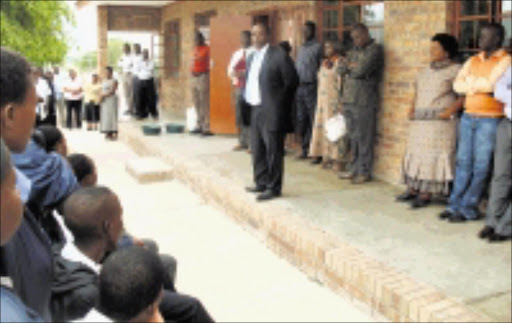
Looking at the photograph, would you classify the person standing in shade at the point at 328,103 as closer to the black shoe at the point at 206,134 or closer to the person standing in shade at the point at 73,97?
the black shoe at the point at 206,134

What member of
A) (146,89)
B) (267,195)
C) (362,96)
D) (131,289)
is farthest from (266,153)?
(146,89)

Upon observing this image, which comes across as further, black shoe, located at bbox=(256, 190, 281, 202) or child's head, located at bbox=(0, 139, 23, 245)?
black shoe, located at bbox=(256, 190, 281, 202)

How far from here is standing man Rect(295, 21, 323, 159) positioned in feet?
23.3

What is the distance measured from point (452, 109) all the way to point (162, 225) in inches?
116

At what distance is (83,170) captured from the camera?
11.3 ft

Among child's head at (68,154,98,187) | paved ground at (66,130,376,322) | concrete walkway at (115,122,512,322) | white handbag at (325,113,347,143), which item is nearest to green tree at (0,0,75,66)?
paved ground at (66,130,376,322)

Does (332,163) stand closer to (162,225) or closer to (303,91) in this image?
(303,91)

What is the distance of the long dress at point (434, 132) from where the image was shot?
4973 millimetres

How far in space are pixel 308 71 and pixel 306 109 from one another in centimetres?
50

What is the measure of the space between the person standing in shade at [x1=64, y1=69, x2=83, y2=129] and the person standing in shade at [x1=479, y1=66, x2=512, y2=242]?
10.8 m

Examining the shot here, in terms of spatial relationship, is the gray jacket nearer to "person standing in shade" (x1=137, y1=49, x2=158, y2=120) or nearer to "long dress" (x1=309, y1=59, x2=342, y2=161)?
"long dress" (x1=309, y1=59, x2=342, y2=161)

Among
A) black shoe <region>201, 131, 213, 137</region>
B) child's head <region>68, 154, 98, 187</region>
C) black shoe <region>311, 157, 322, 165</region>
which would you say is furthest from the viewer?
black shoe <region>201, 131, 213, 137</region>

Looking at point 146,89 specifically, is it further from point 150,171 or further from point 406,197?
point 406,197

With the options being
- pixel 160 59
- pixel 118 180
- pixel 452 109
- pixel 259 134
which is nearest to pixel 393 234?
pixel 452 109
